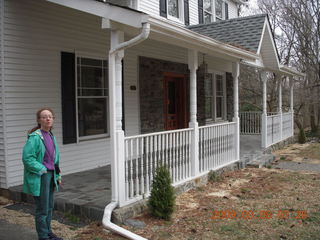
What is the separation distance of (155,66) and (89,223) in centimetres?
517

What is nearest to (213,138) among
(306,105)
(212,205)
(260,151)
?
(212,205)

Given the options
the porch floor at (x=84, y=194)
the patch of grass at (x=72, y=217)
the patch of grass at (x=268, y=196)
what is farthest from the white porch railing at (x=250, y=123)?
the patch of grass at (x=72, y=217)

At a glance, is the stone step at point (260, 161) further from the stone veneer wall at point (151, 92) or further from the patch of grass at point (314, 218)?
the patch of grass at point (314, 218)

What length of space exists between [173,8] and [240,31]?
7.58 feet

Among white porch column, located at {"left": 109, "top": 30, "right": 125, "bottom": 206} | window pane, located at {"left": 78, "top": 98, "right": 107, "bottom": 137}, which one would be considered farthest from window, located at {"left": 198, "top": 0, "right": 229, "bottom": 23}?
white porch column, located at {"left": 109, "top": 30, "right": 125, "bottom": 206}

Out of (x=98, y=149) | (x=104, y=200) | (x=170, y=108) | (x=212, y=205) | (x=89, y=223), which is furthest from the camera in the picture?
(x=170, y=108)

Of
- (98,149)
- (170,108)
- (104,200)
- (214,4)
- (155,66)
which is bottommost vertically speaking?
(104,200)

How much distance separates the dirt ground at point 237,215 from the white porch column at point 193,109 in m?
0.49

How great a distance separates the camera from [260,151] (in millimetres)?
9812

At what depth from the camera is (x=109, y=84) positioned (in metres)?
4.40

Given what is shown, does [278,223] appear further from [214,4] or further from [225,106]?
[214,4]

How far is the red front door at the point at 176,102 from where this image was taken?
9.59m

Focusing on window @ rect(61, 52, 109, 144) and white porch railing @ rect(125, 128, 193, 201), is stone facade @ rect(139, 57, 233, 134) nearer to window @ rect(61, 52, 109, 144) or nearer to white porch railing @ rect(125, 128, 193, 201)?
window @ rect(61, 52, 109, 144)

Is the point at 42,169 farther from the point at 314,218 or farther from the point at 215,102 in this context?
the point at 215,102
